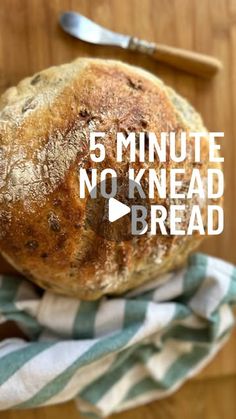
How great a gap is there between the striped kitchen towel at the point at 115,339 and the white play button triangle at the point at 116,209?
0.71 ft

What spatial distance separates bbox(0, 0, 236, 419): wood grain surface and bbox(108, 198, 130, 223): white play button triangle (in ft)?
0.90

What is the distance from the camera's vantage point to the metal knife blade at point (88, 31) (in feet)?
3.27

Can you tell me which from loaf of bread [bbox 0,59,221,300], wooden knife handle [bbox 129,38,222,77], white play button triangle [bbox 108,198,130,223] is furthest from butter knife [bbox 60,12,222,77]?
white play button triangle [bbox 108,198,130,223]

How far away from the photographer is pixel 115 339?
3.16 feet

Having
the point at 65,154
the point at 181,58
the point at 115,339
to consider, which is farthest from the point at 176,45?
the point at 115,339

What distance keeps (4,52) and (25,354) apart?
56 centimetres

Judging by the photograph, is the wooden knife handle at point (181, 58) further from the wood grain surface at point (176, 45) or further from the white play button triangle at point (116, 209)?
the white play button triangle at point (116, 209)

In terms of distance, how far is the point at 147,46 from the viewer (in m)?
1.02

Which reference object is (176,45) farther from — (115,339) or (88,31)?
(115,339)

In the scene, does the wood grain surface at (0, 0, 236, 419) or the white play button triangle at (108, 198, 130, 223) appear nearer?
the white play button triangle at (108, 198, 130, 223)

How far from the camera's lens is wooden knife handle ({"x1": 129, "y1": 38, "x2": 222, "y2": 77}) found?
1.02 m

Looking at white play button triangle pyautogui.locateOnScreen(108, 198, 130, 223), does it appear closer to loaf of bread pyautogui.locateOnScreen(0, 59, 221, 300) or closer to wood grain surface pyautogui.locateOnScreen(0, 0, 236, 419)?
loaf of bread pyautogui.locateOnScreen(0, 59, 221, 300)

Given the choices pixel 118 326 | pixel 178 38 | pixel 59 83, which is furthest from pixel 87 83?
pixel 118 326

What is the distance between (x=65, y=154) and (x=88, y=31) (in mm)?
303
